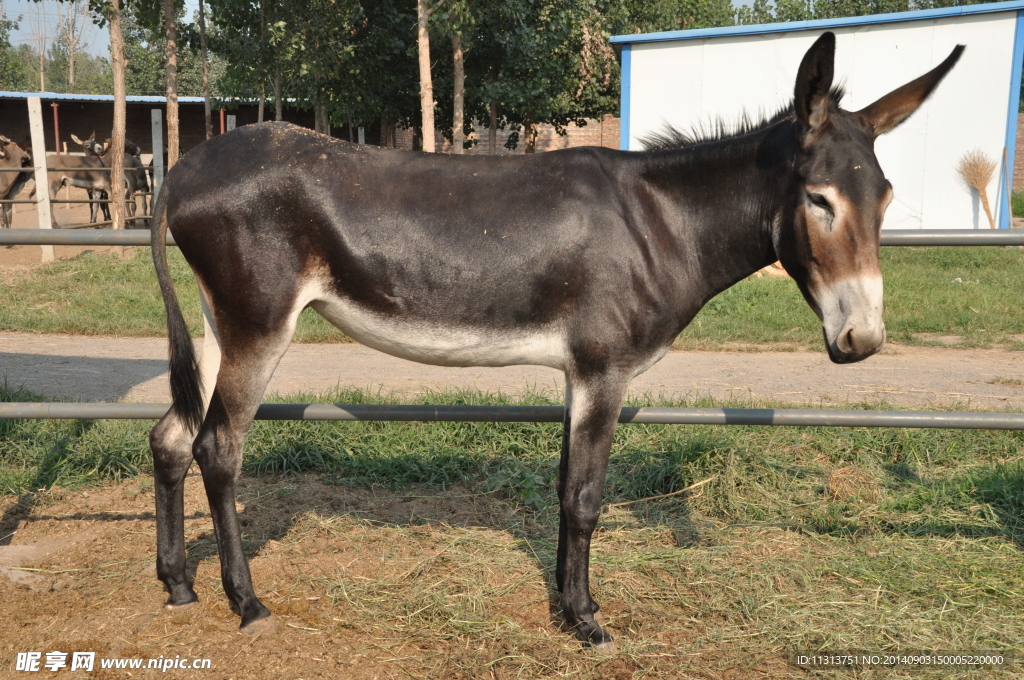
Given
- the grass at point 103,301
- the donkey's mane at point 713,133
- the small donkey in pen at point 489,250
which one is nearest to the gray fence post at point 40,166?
the grass at point 103,301

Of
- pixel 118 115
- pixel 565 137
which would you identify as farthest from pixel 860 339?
pixel 565 137

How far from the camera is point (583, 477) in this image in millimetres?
2900

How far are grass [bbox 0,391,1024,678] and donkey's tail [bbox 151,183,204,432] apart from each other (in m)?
0.84

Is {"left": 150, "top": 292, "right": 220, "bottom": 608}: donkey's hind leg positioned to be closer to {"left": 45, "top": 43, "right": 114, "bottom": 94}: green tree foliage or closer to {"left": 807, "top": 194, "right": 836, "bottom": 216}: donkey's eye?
{"left": 807, "top": 194, "right": 836, "bottom": 216}: donkey's eye

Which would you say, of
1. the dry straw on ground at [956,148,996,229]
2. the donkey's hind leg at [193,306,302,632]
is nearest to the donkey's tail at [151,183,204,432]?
the donkey's hind leg at [193,306,302,632]

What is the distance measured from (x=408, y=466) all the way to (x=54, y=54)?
353ft

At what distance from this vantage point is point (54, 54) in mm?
93625

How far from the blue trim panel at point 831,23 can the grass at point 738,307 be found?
3.89 metres

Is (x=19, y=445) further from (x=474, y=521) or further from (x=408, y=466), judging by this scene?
(x=474, y=521)

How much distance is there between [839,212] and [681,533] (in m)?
1.85

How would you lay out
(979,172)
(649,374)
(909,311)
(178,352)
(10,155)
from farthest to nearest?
(10,155) < (979,172) < (909,311) < (649,374) < (178,352)

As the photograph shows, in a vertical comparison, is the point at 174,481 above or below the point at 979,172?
below

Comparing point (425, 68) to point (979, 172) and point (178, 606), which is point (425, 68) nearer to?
point (979, 172)

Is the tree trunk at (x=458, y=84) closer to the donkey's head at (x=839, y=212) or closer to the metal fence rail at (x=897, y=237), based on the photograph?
the metal fence rail at (x=897, y=237)
